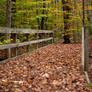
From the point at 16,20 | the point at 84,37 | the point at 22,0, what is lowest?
the point at 84,37

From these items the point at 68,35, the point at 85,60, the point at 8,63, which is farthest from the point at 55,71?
the point at 68,35

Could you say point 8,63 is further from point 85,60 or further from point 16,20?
point 16,20

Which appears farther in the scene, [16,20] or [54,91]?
[16,20]

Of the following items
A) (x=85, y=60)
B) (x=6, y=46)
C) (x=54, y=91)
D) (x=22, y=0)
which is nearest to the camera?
(x=54, y=91)

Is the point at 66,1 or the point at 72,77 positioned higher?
the point at 66,1

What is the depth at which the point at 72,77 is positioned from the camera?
427 cm

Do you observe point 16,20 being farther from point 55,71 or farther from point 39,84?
point 39,84

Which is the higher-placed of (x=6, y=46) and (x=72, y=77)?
(x=6, y=46)

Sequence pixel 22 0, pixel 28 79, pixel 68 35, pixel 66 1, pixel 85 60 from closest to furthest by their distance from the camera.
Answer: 1. pixel 28 79
2. pixel 85 60
3. pixel 22 0
4. pixel 66 1
5. pixel 68 35

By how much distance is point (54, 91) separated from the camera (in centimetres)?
342

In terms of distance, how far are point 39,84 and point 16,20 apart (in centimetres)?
904

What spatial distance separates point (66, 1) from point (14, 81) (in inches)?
416

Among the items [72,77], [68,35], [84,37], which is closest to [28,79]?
[72,77]

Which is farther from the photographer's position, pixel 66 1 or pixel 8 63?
pixel 66 1
